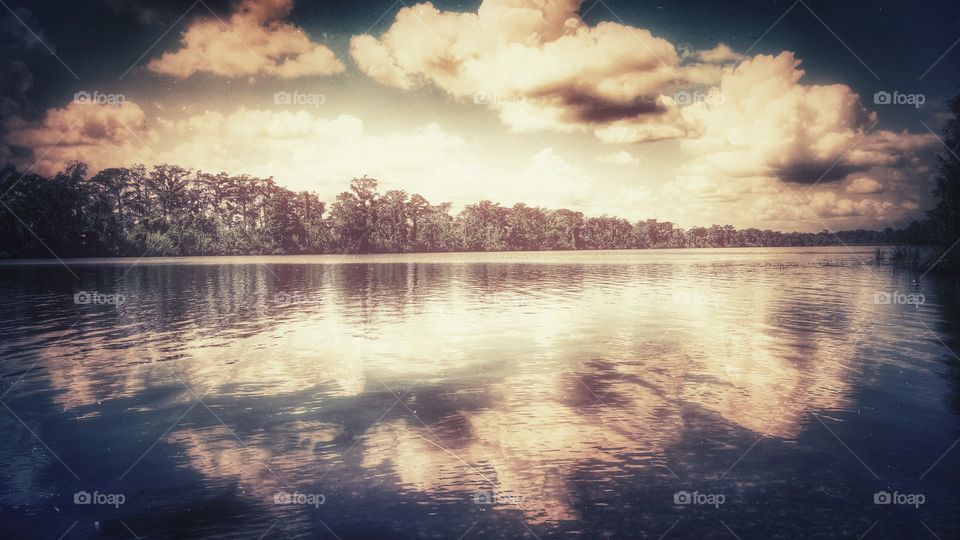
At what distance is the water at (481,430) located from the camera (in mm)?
7754

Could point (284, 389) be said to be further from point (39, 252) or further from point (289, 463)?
point (39, 252)

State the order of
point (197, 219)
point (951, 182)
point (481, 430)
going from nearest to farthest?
point (481, 430) < point (951, 182) < point (197, 219)

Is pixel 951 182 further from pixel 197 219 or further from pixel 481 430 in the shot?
pixel 197 219

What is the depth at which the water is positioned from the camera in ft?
25.4

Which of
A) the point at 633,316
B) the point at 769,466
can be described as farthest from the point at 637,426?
the point at 633,316

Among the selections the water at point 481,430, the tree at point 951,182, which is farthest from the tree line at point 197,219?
the water at point 481,430

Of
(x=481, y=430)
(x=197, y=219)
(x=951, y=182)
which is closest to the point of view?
(x=481, y=430)

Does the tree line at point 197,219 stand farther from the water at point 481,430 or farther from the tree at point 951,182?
the water at point 481,430

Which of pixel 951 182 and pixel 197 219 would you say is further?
pixel 197 219

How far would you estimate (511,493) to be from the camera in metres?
8.30

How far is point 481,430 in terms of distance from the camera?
11.1 metres

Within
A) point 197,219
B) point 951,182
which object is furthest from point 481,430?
point 197,219

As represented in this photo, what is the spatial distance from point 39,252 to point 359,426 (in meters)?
139

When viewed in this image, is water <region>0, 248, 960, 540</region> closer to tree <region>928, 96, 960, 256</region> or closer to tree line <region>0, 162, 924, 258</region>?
tree <region>928, 96, 960, 256</region>
